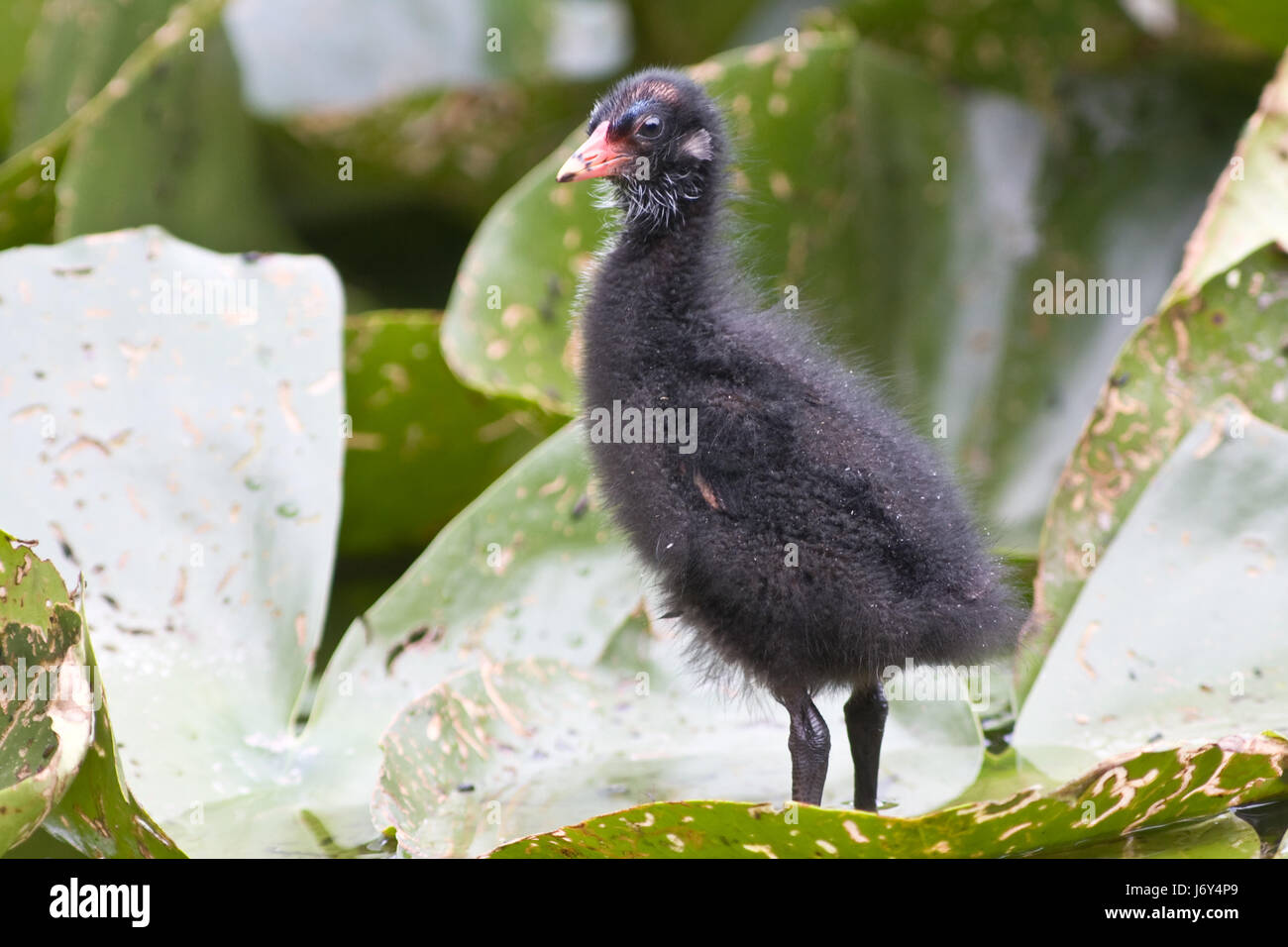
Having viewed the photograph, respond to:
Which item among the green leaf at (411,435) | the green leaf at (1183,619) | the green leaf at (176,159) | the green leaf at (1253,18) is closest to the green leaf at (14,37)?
the green leaf at (176,159)

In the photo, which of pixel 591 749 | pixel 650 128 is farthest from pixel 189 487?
pixel 650 128

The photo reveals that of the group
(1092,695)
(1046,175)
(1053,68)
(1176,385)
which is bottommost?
(1092,695)

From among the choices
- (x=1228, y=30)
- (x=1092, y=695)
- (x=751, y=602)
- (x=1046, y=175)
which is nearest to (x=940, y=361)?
(x=1046, y=175)

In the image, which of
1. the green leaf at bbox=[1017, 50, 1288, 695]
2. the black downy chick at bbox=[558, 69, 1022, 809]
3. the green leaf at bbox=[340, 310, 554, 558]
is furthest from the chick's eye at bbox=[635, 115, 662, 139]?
the green leaf at bbox=[1017, 50, 1288, 695]

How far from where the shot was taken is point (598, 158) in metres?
1.73

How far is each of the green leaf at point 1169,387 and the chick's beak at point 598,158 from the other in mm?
789

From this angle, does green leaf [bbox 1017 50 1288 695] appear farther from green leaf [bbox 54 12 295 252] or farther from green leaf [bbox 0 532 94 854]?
green leaf [bbox 54 12 295 252]

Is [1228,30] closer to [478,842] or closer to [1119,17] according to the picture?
[1119,17]

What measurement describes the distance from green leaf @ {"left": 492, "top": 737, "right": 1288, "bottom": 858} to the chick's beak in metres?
0.76

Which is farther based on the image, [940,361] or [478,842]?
[940,361]

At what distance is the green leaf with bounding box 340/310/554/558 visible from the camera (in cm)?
245

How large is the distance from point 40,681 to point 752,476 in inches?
31.6

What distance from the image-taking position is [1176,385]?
2068 millimetres

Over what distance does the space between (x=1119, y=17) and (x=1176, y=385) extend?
1239 mm
